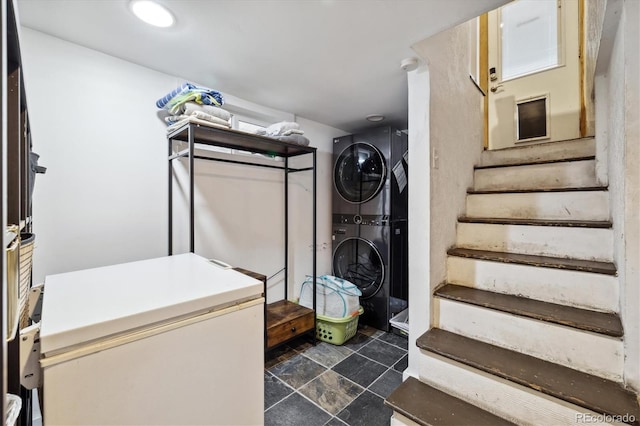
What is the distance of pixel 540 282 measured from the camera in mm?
1442

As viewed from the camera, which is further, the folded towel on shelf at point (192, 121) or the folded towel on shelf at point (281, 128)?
the folded towel on shelf at point (281, 128)

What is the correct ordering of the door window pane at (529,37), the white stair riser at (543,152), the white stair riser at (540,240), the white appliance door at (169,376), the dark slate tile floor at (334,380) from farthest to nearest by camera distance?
the door window pane at (529,37) < the white stair riser at (543,152) < the dark slate tile floor at (334,380) < the white stair riser at (540,240) < the white appliance door at (169,376)

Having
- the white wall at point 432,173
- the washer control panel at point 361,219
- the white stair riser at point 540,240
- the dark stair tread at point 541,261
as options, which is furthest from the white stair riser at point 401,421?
the washer control panel at point 361,219

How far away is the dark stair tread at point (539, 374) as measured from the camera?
99 centimetres

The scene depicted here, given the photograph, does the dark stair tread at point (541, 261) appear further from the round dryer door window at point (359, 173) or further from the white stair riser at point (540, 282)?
the round dryer door window at point (359, 173)

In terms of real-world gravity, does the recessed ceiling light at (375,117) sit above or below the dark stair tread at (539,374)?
above

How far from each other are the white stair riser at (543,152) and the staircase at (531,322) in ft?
1.20

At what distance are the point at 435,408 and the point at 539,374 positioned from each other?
0.46 m

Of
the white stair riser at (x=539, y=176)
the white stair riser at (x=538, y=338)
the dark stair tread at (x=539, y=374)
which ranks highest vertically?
the white stair riser at (x=539, y=176)

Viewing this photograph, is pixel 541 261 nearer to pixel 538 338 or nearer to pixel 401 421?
pixel 538 338

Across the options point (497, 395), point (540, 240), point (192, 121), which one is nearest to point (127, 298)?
point (192, 121)

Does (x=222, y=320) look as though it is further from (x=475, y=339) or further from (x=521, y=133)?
(x=521, y=133)

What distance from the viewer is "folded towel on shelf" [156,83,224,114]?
1.65m

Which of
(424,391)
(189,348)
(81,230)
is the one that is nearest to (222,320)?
(189,348)
